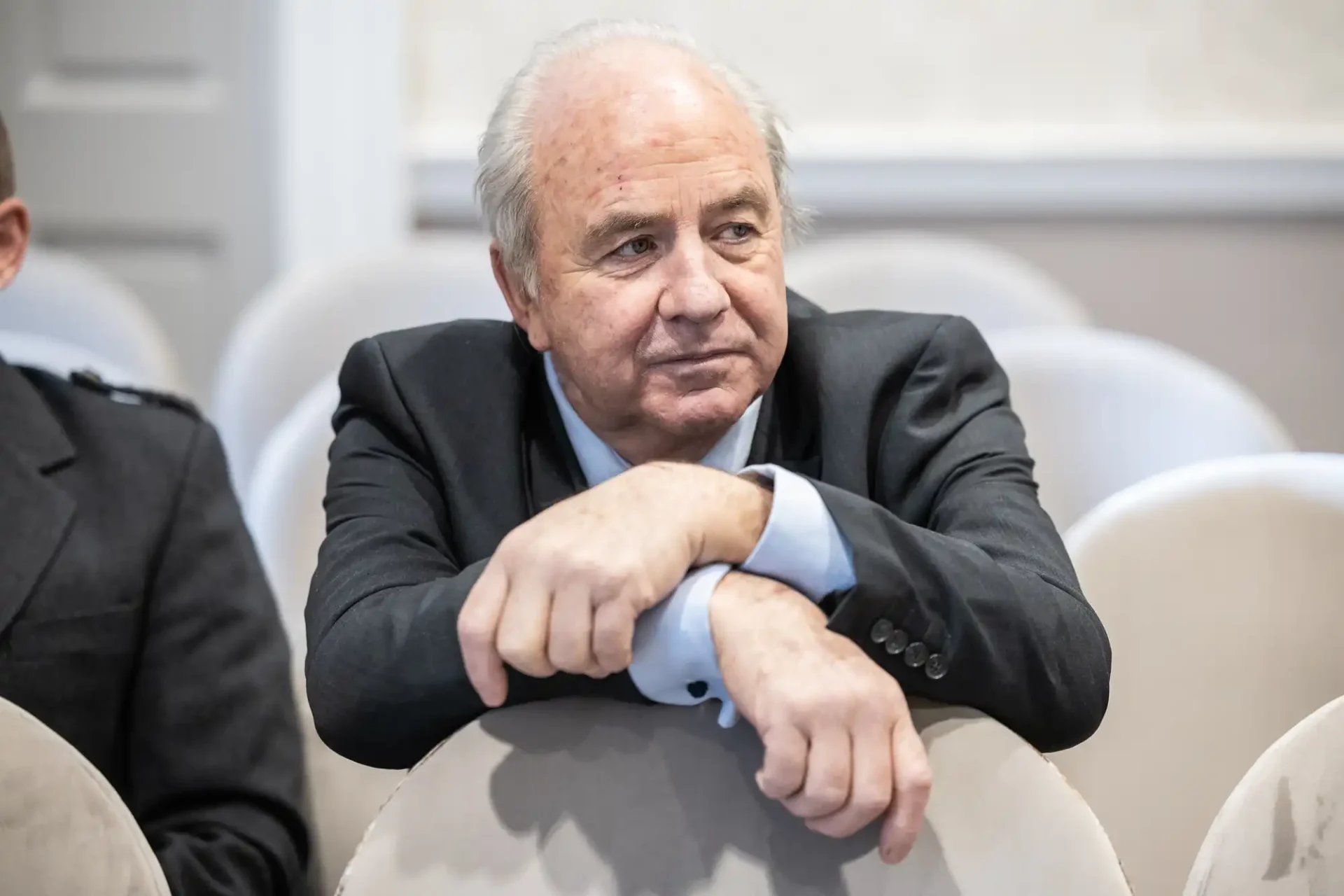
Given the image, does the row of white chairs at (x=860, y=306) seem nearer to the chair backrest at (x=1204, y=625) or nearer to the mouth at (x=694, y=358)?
the chair backrest at (x=1204, y=625)

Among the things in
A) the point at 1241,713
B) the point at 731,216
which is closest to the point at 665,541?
the point at 731,216

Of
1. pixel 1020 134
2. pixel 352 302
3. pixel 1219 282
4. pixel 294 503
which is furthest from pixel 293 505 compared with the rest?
pixel 1219 282

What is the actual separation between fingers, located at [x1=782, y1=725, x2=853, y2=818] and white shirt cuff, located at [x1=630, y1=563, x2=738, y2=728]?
0.20 ft

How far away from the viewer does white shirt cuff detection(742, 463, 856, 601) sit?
0.78 meters

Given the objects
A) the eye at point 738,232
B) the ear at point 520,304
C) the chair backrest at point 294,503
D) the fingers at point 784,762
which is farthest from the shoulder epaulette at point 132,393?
the fingers at point 784,762

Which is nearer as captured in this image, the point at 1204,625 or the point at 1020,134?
the point at 1204,625

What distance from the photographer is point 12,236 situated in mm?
→ 1160

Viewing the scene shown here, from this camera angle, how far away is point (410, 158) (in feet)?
7.84

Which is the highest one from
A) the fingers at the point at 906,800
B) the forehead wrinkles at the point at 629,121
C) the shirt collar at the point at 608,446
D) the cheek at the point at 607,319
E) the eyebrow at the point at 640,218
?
the forehead wrinkles at the point at 629,121

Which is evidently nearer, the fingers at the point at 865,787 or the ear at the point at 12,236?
the fingers at the point at 865,787

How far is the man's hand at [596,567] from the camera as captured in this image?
74 centimetres

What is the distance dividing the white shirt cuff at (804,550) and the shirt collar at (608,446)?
28 cm

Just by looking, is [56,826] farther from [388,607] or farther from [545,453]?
[545,453]

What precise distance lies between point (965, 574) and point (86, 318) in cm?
160
